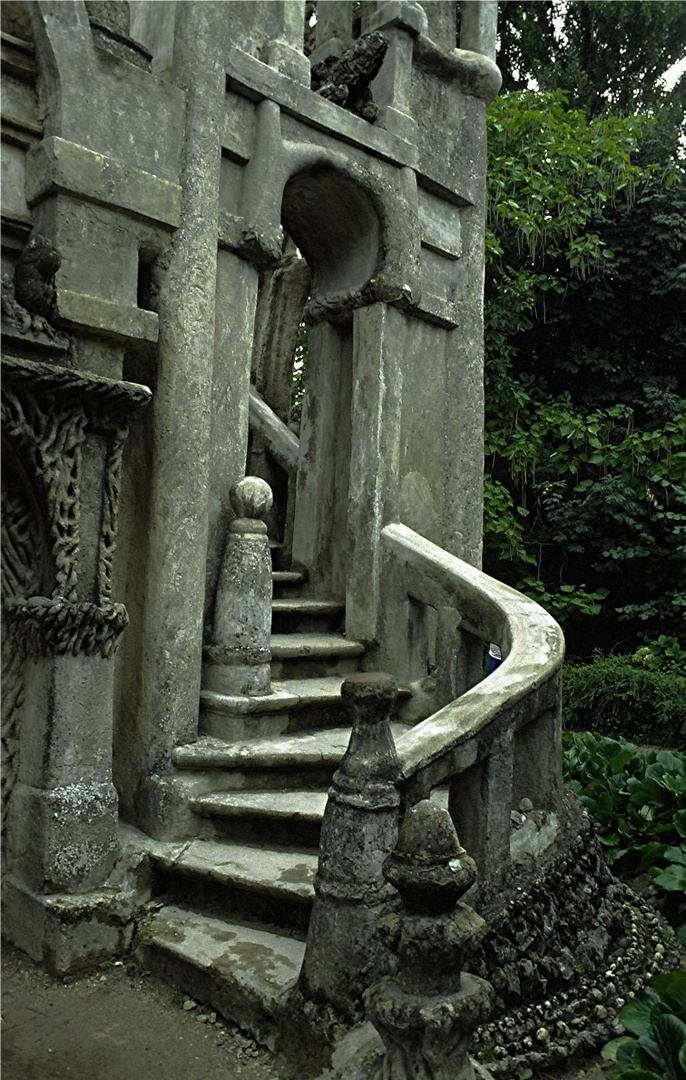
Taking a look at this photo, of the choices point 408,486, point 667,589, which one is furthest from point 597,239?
point 408,486

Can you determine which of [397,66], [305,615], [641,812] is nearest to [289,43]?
[397,66]

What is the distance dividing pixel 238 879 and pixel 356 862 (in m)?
0.87

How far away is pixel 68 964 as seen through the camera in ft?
11.5

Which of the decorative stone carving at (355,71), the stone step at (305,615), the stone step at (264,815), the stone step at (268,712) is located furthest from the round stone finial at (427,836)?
the decorative stone carving at (355,71)

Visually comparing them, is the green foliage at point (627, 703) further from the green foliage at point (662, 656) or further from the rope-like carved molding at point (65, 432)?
the rope-like carved molding at point (65, 432)

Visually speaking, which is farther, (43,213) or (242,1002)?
(43,213)

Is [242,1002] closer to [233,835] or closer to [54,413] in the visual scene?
[233,835]

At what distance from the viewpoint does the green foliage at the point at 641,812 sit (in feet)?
15.3

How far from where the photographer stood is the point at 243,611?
4.46m

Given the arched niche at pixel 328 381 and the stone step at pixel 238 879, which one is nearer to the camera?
the stone step at pixel 238 879

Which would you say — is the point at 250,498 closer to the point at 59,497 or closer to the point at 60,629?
the point at 59,497

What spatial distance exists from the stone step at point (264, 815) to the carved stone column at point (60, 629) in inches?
17.7

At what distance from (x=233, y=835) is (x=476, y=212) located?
14.8 ft

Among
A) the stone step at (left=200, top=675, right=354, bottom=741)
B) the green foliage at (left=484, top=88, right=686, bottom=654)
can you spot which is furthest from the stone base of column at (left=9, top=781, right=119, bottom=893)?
the green foliage at (left=484, top=88, right=686, bottom=654)
